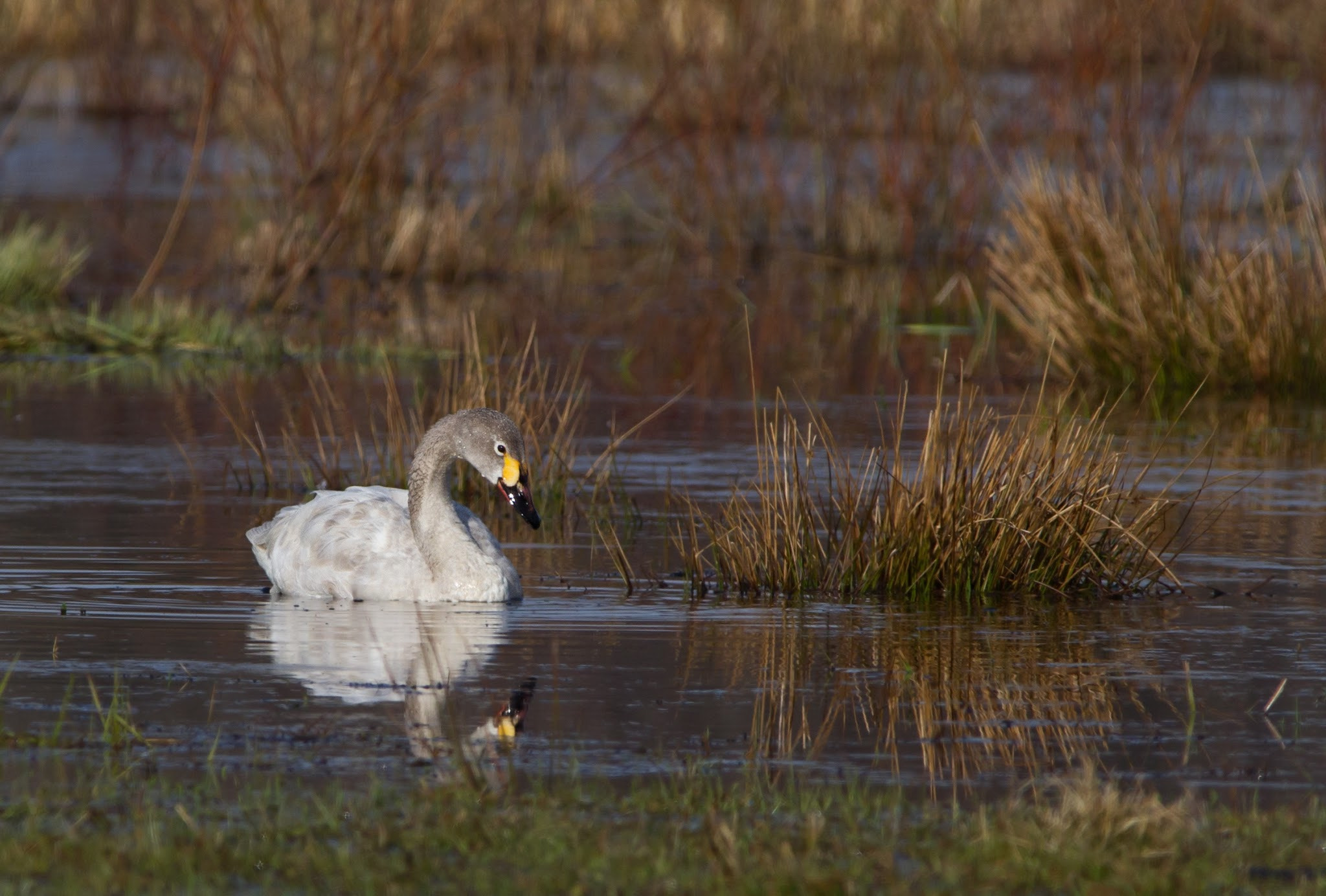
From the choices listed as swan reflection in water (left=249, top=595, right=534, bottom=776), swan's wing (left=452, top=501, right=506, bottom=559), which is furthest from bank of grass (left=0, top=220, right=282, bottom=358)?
swan reflection in water (left=249, top=595, right=534, bottom=776)

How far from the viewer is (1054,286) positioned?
1458cm

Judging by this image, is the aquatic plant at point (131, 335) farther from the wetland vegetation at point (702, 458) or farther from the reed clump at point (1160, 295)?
the reed clump at point (1160, 295)

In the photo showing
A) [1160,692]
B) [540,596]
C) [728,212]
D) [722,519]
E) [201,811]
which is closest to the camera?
[201,811]

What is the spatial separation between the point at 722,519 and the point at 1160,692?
3379 mm

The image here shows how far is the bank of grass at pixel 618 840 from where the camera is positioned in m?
5.17

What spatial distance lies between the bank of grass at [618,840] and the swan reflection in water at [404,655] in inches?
16.0

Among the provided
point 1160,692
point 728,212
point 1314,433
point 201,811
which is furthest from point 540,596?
point 728,212

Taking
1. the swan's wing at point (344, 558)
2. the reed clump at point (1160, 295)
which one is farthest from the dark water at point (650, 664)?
the reed clump at point (1160, 295)

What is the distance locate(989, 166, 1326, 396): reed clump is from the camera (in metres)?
14.2

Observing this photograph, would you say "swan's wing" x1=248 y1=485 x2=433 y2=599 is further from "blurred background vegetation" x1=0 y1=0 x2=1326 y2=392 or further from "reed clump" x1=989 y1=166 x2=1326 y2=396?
"reed clump" x1=989 y1=166 x2=1326 y2=396

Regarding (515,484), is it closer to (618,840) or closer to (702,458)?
(702,458)

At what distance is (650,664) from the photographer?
7.65 metres

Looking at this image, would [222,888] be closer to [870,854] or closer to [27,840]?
[27,840]

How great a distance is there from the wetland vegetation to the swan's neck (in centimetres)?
46
